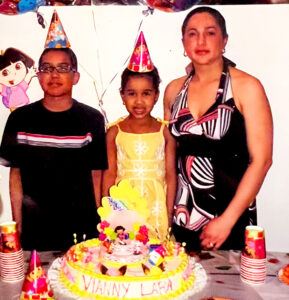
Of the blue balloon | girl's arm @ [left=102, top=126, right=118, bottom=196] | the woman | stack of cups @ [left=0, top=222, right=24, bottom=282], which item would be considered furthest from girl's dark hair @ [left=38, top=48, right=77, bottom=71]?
stack of cups @ [left=0, top=222, right=24, bottom=282]

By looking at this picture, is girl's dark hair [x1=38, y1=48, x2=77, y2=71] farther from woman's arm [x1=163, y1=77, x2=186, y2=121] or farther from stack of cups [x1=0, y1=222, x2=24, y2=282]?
stack of cups [x1=0, y1=222, x2=24, y2=282]

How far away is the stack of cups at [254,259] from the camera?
1627mm

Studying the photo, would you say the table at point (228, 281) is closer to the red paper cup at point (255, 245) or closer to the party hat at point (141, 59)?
the red paper cup at point (255, 245)

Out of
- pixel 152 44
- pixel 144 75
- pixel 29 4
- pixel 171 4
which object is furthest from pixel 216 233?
pixel 29 4

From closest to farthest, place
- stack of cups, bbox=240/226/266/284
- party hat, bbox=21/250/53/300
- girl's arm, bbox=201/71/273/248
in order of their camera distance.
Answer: party hat, bbox=21/250/53/300 < stack of cups, bbox=240/226/266/284 < girl's arm, bbox=201/71/273/248

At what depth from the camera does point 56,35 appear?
211 centimetres

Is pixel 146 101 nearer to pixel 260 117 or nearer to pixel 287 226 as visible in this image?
pixel 260 117

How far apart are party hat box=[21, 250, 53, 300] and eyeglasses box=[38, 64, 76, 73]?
37.8 inches

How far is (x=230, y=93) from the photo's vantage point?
2.04 meters

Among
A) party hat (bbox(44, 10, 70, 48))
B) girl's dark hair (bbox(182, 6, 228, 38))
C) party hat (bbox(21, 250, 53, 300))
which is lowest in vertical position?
party hat (bbox(21, 250, 53, 300))

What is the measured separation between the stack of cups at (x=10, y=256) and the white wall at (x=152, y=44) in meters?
0.71

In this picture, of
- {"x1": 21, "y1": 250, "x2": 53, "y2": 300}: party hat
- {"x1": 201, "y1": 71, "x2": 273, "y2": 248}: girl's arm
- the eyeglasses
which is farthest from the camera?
the eyeglasses

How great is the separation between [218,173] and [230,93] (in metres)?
0.36

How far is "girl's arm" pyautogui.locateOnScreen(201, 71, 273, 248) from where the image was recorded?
2.03m
